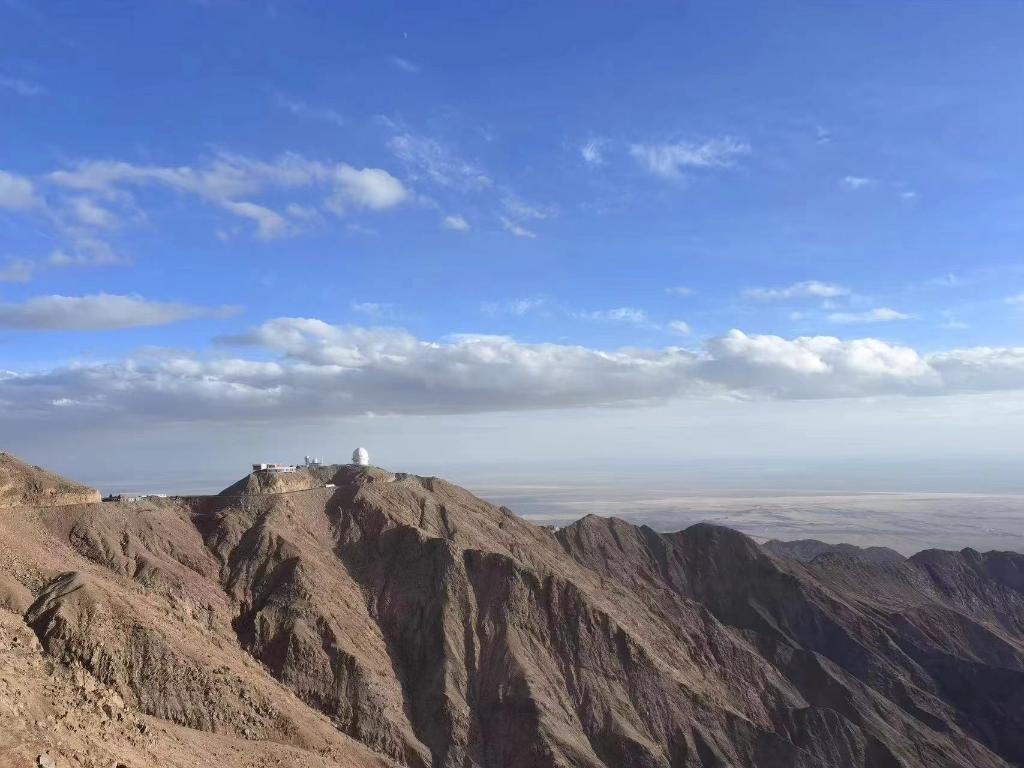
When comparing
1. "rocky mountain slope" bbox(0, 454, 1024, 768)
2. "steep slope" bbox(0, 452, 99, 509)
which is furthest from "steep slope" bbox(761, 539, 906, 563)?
"steep slope" bbox(0, 452, 99, 509)

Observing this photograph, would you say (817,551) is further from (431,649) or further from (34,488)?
(34,488)

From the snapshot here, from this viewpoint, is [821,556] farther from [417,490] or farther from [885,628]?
[417,490]

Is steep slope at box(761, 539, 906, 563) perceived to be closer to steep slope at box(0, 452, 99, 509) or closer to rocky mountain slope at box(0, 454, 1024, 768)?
rocky mountain slope at box(0, 454, 1024, 768)

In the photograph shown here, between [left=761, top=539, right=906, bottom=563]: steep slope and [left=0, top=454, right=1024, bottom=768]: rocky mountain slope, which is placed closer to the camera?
[left=0, top=454, right=1024, bottom=768]: rocky mountain slope

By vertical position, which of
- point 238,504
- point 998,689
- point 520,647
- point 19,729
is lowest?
point 998,689

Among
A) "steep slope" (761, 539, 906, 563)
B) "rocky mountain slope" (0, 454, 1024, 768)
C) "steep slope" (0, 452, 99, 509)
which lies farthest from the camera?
"steep slope" (761, 539, 906, 563)

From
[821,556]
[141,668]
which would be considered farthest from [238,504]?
[821,556]
